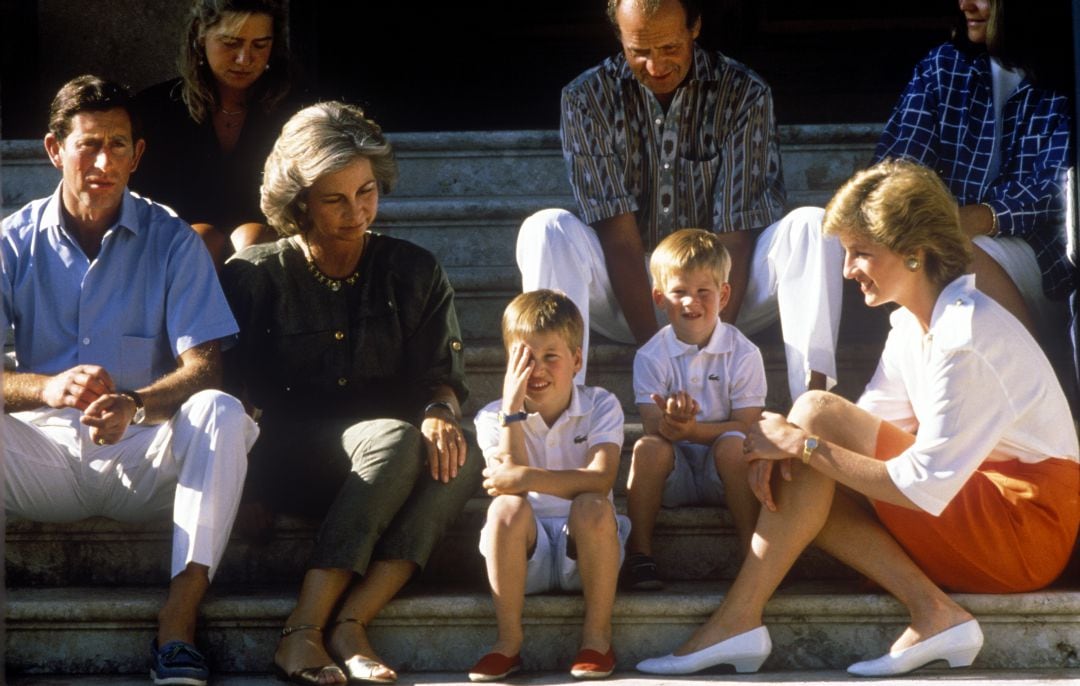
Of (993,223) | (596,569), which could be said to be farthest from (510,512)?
(993,223)

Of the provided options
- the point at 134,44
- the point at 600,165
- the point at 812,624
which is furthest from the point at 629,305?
the point at 134,44

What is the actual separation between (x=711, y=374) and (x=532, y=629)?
2.18 feet

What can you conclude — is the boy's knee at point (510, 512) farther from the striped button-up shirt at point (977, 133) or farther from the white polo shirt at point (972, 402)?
the striped button-up shirt at point (977, 133)

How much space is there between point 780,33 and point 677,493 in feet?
8.68

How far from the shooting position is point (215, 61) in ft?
12.8

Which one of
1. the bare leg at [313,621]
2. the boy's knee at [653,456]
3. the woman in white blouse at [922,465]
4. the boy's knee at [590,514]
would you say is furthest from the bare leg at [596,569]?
the bare leg at [313,621]

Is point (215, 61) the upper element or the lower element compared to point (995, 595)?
upper

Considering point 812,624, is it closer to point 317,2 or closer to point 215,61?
point 215,61

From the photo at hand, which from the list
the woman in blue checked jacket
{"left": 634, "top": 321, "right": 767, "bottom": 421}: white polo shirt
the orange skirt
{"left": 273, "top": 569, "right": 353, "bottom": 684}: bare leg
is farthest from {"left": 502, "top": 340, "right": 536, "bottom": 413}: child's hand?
the woman in blue checked jacket

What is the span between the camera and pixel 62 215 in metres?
3.35

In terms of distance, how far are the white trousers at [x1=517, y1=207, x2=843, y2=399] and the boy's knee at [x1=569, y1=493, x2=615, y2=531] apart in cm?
41

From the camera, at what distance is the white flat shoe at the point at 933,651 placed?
2.90 m

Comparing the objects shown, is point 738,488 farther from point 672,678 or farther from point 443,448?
point 443,448

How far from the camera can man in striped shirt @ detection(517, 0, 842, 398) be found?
11.4ft
